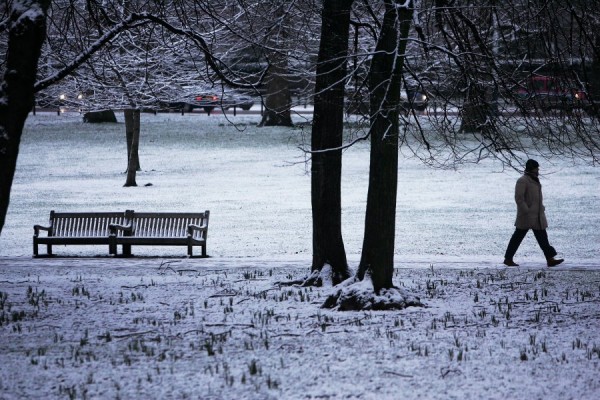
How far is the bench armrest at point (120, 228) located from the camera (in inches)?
649

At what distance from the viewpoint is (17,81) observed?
8258mm

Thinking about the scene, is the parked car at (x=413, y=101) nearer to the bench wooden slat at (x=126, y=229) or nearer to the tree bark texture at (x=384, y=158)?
the tree bark texture at (x=384, y=158)

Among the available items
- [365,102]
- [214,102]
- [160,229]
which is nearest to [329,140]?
[365,102]

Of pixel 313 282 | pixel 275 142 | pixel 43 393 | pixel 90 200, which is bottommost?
pixel 43 393

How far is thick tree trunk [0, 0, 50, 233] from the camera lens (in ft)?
26.9

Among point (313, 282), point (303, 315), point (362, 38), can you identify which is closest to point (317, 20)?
point (362, 38)

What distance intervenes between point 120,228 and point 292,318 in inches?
310

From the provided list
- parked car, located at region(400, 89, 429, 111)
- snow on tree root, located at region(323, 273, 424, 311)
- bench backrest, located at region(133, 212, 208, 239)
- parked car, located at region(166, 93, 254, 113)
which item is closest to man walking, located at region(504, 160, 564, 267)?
parked car, located at region(400, 89, 429, 111)

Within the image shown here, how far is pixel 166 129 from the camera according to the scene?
49.1 meters

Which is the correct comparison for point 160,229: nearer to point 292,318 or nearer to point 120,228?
point 120,228

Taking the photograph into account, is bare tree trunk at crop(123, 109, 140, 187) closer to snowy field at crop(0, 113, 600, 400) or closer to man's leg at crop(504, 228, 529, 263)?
snowy field at crop(0, 113, 600, 400)

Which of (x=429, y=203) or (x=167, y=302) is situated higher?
(x=429, y=203)

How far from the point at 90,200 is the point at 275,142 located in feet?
57.4

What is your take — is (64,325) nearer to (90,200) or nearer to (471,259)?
(471,259)
